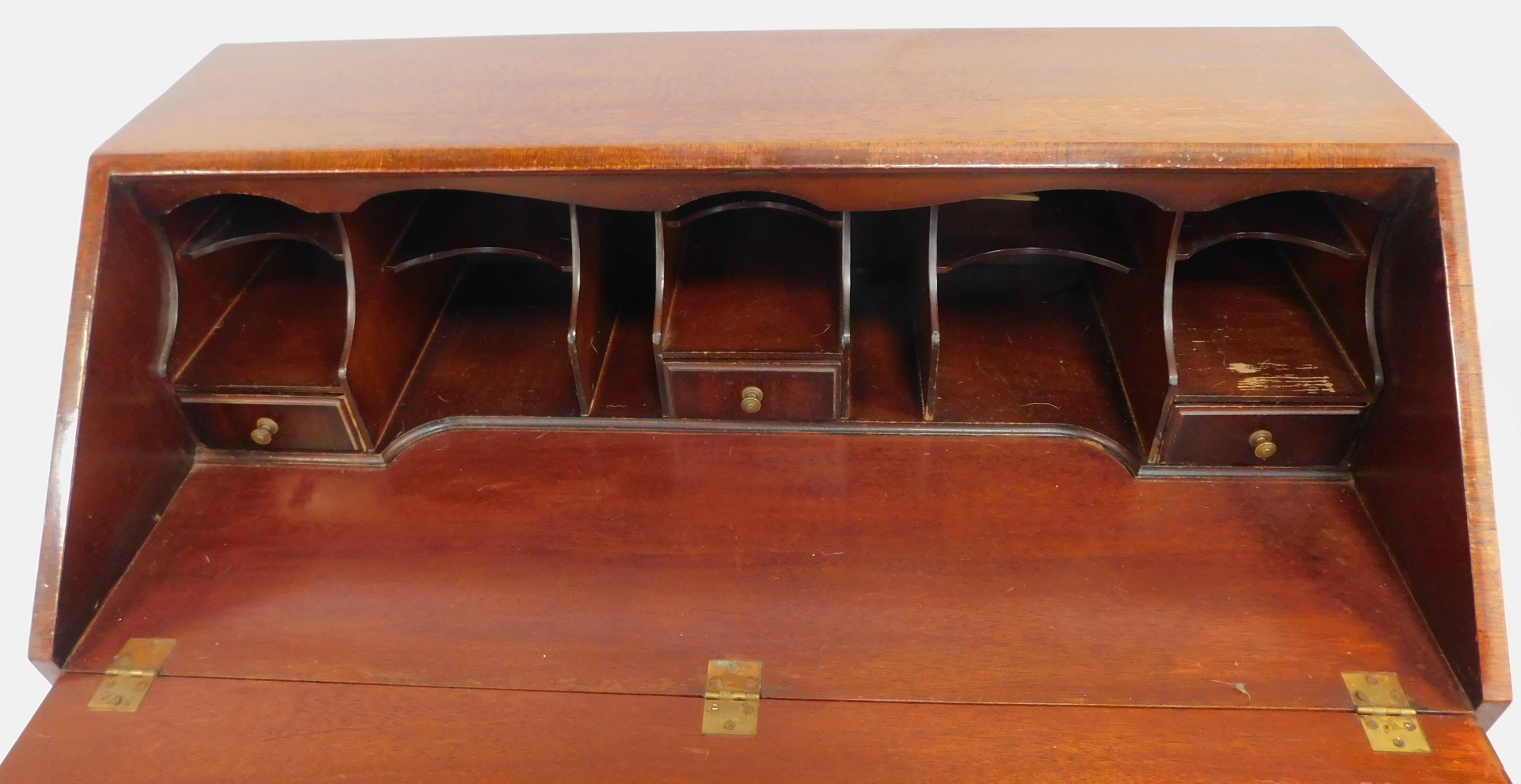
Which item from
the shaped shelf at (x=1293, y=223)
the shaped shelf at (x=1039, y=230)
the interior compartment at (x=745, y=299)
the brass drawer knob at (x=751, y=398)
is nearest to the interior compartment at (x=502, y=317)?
the interior compartment at (x=745, y=299)

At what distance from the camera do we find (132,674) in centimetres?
127

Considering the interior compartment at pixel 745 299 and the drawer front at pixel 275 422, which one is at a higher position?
the interior compartment at pixel 745 299

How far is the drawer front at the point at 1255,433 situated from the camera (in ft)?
4.51

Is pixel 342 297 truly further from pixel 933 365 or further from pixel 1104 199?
pixel 1104 199

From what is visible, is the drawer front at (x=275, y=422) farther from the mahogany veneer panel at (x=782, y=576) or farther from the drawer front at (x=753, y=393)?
the drawer front at (x=753, y=393)

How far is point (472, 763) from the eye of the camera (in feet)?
3.78

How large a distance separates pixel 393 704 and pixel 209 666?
0.26 metres

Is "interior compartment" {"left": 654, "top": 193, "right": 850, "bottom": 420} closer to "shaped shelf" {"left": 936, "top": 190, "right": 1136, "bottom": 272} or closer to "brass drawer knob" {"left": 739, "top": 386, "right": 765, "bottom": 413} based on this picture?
"brass drawer knob" {"left": 739, "top": 386, "right": 765, "bottom": 413}

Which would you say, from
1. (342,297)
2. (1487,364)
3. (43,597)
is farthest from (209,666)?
(1487,364)

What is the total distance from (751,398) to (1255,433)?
0.69m

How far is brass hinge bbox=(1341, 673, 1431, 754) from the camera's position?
1.13 meters

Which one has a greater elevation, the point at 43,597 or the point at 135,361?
the point at 135,361


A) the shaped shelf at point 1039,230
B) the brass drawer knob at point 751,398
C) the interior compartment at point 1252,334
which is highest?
the shaped shelf at point 1039,230

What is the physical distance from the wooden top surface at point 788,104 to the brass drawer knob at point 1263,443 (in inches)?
15.1
